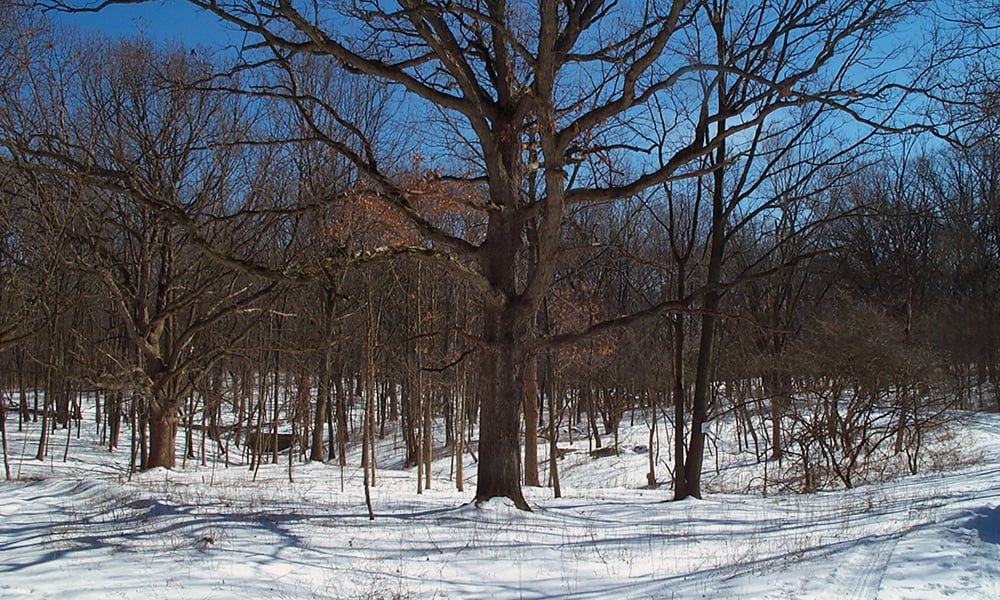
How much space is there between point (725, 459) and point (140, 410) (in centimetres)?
2022

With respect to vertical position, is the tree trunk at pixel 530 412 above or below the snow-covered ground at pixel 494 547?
above

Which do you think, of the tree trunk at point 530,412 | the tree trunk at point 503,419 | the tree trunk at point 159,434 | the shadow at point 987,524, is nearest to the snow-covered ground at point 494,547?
the shadow at point 987,524

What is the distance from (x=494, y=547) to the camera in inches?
272

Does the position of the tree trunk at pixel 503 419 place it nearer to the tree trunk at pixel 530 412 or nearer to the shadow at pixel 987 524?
the shadow at pixel 987 524

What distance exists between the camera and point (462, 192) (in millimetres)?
10703

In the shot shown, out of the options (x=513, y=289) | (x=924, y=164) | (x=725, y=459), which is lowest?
(x=725, y=459)

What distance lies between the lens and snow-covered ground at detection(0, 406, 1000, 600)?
5.06 m

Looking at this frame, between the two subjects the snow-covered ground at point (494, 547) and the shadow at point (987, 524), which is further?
the shadow at point (987, 524)

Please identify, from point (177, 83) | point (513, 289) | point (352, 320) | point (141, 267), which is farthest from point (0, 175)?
point (352, 320)

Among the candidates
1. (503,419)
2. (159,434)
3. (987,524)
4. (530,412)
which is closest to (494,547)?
(503,419)

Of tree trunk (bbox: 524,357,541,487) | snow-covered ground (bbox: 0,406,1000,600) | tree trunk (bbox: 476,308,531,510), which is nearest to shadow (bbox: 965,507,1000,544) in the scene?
snow-covered ground (bbox: 0,406,1000,600)

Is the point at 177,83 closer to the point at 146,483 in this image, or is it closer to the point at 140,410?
the point at 146,483

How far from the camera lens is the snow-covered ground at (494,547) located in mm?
5059

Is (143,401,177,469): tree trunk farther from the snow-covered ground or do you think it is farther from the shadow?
the shadow
